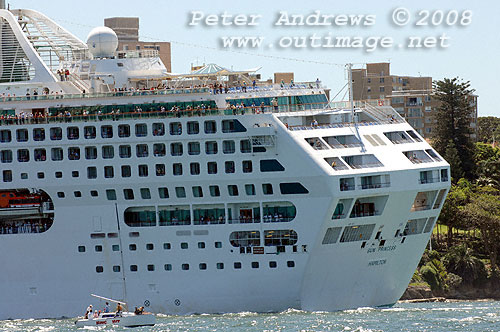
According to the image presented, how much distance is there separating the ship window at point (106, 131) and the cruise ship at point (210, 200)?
1.7 inches

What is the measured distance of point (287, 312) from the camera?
2228 inches

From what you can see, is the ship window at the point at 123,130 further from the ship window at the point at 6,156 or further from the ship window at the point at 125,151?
the ship window at the point at 6,156

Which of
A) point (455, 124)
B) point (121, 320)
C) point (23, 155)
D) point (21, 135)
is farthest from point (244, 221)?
point (455, 124)

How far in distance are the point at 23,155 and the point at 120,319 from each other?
355 inches

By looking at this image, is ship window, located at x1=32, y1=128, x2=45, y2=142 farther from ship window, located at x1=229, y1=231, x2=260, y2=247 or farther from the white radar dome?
ship window, located at x1=229, y1=231, x2=260, y2=247

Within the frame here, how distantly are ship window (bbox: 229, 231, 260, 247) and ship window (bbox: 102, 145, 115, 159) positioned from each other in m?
6.23

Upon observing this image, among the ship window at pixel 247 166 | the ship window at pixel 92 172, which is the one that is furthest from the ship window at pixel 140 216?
the ship window at pixel 247 166

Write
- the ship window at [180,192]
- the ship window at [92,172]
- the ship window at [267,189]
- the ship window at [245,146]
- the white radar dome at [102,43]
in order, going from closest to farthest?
the ship window at [267,189]
the ship window at [245,146]
the ship window at [180,192]
the ship window at [92,172]
the white radar dome at [102,43]

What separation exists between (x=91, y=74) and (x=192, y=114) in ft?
23.9

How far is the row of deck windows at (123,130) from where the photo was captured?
189 ft

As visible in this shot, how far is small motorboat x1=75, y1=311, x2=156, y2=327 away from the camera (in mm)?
55094

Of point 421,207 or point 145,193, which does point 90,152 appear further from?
point 421,207

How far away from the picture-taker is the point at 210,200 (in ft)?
188

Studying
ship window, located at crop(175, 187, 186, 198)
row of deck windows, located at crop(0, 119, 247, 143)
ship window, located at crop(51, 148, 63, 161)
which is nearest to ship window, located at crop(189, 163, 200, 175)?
ship window, located at crop(175, 187, 186, 198)
